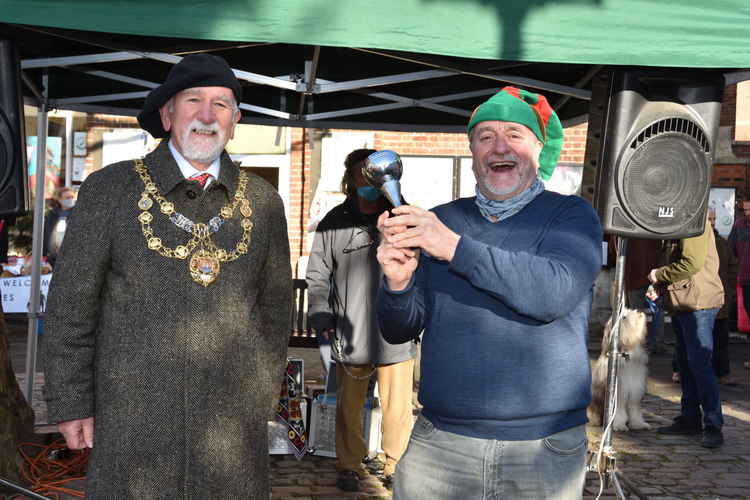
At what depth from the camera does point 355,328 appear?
4914 millimetres

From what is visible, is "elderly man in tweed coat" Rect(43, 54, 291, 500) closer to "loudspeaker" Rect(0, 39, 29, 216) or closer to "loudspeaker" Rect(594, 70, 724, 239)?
"loudspeaker" Rect(0, 39, 29, 216)

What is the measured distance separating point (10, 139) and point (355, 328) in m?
2.26

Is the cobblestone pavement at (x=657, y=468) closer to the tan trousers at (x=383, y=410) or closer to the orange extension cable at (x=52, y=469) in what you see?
the tan trousers at (x=383, y=410)

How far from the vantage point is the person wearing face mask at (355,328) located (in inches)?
193

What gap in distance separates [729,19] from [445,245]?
1.93m

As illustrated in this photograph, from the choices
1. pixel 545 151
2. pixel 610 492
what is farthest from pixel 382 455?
pixel 545 151

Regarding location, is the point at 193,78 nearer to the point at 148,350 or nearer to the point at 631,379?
the point at 148,350

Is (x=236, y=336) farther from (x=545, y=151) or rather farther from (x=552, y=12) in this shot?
(x=552, y=12)

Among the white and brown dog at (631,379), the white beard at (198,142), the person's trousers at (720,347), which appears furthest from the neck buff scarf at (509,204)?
the person's trousers at (720,347)

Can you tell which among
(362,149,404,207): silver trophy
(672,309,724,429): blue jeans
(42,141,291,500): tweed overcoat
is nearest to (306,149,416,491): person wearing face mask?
(42,141,291,500): tweed overcoat

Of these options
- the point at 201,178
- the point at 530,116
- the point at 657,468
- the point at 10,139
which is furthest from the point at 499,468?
the point at 657,468

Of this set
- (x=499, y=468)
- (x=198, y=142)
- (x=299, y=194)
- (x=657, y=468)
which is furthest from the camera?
(x=299, y=194)

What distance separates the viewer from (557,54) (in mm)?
3094

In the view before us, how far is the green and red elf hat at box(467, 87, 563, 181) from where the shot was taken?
7.38ft
